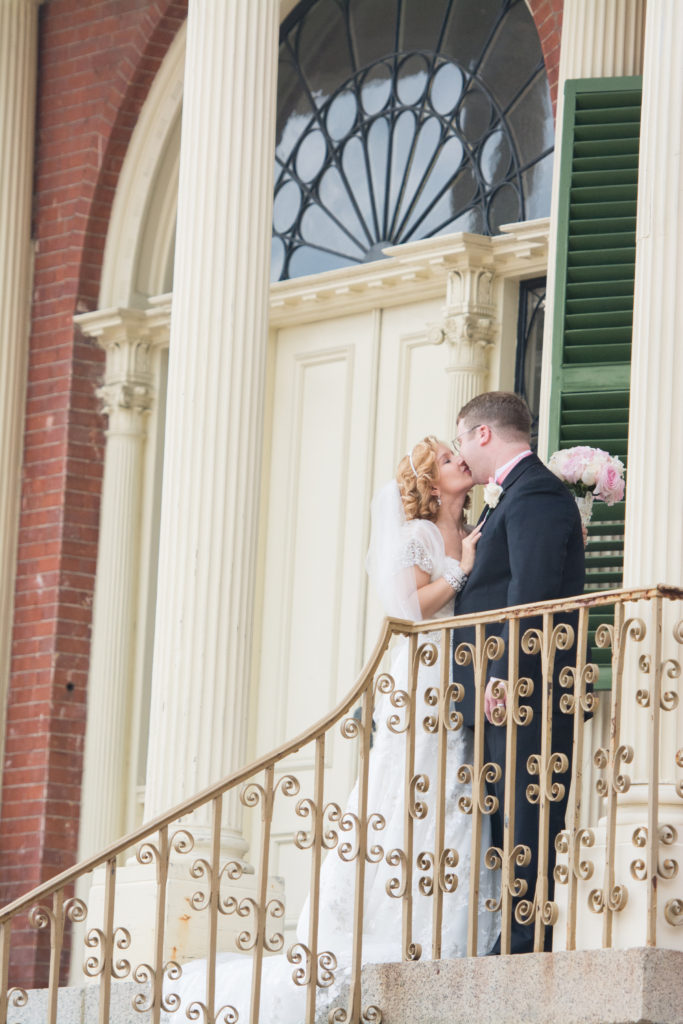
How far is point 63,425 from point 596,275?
Answer: 10.5 ft

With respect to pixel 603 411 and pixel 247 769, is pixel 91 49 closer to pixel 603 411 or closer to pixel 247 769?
pixel 603 411

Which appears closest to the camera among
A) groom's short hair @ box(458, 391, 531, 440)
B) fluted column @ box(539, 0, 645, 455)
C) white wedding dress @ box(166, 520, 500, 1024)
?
white wedding dress @ box(166, 520, 500, 1024)

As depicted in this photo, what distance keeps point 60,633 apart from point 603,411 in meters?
3.31

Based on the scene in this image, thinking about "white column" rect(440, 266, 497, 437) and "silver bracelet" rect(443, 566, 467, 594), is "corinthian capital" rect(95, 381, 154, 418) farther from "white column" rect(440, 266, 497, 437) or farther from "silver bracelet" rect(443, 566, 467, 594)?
"silver bracelet" rect(443, 566, 467, 594)

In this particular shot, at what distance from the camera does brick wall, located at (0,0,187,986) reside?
31.6 feet

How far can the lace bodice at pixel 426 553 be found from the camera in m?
6.32

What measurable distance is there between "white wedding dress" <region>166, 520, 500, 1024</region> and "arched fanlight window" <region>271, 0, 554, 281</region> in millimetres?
2864

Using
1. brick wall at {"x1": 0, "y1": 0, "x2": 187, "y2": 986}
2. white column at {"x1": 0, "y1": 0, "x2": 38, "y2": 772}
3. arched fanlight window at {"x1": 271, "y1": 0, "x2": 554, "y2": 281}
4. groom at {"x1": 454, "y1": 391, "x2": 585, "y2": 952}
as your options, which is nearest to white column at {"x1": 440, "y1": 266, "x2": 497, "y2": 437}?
arched fanlight window at {"x1": 271, "y1": 0, "x2": 554, "y2": 281}

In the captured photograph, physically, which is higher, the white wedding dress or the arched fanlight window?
the arched fanlight window

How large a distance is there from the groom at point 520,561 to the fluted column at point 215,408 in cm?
127

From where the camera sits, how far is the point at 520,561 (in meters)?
5.79

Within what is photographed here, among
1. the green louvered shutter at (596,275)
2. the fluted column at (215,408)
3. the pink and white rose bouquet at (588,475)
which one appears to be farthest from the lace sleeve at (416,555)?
the green louvered shutter at (596,275)

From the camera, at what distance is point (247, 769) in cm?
553

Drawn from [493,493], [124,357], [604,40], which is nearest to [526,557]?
[493,493]
